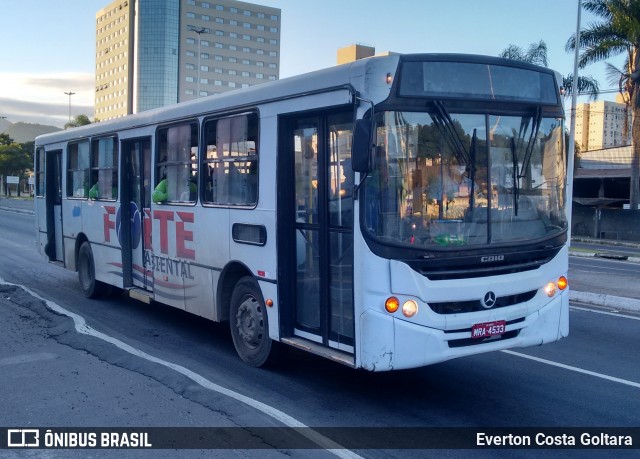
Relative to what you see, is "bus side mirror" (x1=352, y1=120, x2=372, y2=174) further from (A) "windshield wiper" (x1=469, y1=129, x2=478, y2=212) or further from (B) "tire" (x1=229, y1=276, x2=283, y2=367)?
(B) "tire" (x1=229, y1=276, x2=283, y2=367)

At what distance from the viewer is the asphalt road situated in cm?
632

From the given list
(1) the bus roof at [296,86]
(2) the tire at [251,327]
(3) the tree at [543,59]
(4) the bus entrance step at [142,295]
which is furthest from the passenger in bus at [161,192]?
(3) the tree at [543,59]

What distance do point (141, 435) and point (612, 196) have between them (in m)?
44.4

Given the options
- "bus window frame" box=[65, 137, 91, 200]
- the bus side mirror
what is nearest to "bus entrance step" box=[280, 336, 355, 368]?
the bus side mirror

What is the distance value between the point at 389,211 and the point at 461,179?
0.78 metres

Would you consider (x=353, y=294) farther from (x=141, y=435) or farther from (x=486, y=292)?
(x=141, y=435)

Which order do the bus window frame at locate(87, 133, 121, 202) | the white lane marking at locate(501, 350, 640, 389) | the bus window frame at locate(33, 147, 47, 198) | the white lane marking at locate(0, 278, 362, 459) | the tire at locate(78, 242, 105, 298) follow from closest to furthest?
the white lane marking at locate(0, 278, 362, 459)
the white lane marking at locate(501, 350, 640, 389)
the bus window frame at locate(87, 133, 121, 202)
the tire at locate(78, 242, 105, 298)
the bus window frame at locate(33, 147, 47, 198)

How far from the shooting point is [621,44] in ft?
108

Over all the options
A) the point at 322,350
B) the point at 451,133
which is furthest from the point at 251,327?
the point at 451,133

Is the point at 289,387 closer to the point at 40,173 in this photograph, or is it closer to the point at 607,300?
the point at 607,300

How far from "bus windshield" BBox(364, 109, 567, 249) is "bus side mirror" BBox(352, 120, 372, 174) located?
165 mm

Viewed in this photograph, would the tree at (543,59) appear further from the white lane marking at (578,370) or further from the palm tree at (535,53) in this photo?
the white lane marking at (578,370)

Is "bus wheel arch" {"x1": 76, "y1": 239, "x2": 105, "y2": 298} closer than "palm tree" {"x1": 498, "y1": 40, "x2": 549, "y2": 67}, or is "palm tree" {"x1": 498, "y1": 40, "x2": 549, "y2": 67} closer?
"bus wheel arch" {"x1": 76, "y1": 239, "x2": 105, "y2": 298}

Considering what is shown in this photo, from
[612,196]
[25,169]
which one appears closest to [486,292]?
[612,196]
